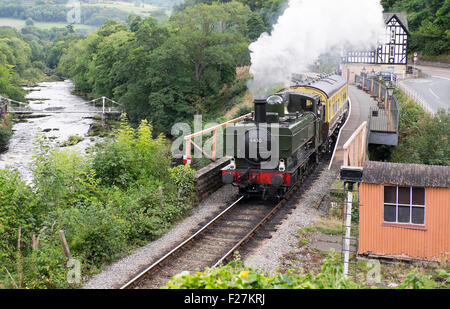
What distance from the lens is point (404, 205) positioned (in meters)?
10.9

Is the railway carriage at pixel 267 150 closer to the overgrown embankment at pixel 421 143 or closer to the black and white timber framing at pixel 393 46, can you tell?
the overgrown embankment at pixel 421 143

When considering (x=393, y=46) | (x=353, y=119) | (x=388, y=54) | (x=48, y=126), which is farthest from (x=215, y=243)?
(x=393, y=46)

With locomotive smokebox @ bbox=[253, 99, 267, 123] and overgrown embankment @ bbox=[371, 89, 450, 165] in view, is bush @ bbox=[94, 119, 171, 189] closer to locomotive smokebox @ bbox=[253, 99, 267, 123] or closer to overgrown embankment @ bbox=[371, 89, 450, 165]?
locomotive smokebox @ bbox=[253, 99, 267, 123]

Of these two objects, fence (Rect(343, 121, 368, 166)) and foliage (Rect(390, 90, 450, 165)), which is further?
foliage (Rect(390, 90, 450, 165))

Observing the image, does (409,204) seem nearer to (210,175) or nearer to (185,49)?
(210,175)

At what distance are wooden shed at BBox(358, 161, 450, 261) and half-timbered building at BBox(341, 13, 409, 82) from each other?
141 feet

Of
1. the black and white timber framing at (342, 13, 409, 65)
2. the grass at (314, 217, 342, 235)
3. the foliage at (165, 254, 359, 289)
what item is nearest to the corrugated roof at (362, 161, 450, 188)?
the grass at (314, 217, 342, 235)

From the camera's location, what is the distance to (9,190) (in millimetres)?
12000

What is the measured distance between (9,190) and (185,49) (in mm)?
29601

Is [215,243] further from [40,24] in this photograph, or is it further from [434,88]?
[40,24]

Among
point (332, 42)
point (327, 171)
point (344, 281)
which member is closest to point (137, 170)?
point (327, 171)

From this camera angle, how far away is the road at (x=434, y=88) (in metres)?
29.0

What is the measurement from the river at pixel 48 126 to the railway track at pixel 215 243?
49.0 ft

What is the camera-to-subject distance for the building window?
10.8 m
